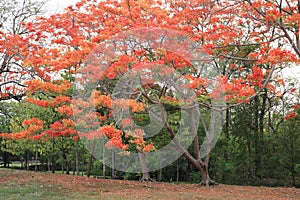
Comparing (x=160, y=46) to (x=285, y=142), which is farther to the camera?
(x=285, y=142)

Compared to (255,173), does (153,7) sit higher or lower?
higher

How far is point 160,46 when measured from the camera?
10727 mm

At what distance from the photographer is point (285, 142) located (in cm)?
1478

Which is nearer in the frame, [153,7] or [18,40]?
[153,7]

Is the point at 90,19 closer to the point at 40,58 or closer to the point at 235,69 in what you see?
the point at 40,58

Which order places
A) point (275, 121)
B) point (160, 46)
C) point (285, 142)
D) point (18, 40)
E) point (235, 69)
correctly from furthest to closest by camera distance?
point (275, 121) → point (285, 142) → point (235, 69) → point (18, 40) → point (160, 46)

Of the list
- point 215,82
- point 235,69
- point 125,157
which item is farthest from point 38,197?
point 125,157

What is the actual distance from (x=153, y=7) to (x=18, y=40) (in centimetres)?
466

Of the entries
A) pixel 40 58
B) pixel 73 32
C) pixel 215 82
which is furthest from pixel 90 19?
pixel 215 82

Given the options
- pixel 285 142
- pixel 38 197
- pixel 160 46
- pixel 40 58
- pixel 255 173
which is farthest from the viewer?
pixel 255 173

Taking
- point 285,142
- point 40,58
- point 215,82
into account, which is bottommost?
point 285,142

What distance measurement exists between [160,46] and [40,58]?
375 centimetres

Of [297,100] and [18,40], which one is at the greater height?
[18,40]

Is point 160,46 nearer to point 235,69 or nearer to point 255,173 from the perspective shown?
point 235,69
